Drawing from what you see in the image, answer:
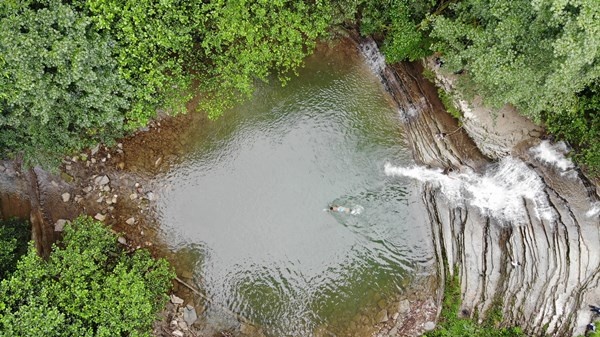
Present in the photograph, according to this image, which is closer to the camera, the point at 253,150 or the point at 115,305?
the point at 115,305

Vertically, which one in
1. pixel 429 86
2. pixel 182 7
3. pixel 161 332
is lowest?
pixel 161 332

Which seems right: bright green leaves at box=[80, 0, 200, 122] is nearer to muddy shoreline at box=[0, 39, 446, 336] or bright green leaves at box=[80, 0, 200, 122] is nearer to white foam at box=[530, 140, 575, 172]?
muddy shoreline at box=[0, 39, 446, 336]

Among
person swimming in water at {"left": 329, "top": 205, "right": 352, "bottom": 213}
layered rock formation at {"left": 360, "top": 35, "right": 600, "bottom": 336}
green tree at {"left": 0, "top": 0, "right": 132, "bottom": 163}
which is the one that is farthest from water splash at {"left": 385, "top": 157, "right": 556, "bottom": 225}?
green tree at {"left": 0, "top": 0, "right": 132, "bottom": 163}

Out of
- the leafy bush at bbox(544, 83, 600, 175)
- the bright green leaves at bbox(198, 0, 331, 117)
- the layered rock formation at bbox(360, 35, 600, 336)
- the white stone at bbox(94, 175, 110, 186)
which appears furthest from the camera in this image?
the white stone at bbox(94, 175, 110, 186)

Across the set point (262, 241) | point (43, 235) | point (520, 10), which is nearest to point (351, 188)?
point (262, 241)

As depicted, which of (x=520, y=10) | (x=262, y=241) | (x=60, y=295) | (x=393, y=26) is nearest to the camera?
(x=520, y=10)

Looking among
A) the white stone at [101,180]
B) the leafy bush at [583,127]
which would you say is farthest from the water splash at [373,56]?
the white stone at [101,180]

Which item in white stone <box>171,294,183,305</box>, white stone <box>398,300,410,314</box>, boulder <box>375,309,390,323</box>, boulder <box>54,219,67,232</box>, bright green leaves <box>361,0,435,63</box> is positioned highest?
bright green leaves <box>361,0,435,63</box>

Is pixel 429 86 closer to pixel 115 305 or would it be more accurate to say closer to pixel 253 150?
pixel 253 150
